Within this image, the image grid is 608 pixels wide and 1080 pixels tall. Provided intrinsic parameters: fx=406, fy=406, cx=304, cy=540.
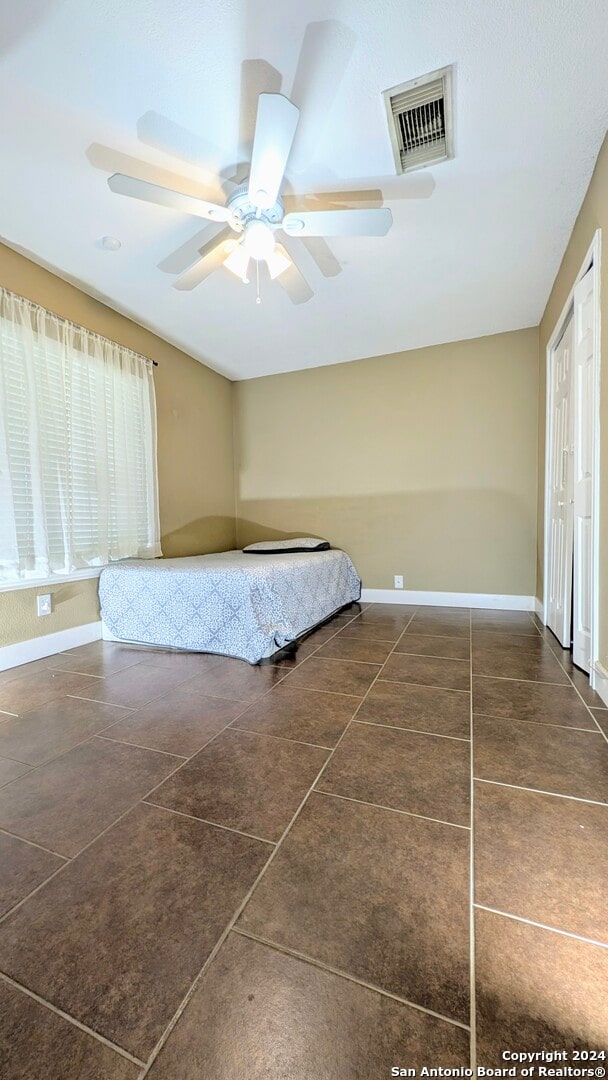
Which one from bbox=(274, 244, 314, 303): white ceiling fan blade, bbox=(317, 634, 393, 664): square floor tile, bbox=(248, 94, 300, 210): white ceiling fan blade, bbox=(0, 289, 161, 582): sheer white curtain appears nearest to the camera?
bbox=(248, 94, 300, 210): white ceiling fan blade

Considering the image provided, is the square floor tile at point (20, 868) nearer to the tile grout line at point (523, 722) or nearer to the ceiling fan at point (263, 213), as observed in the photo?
the tile grout line at point (523, 722)

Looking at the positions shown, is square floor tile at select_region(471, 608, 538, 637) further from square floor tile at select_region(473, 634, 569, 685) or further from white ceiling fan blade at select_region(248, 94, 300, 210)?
white ceiling fan blade at select_region(248, 94, 300, 210)

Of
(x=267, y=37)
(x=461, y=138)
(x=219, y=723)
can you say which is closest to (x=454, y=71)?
(x=461, y=138)

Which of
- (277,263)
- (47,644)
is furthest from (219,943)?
(277,263)

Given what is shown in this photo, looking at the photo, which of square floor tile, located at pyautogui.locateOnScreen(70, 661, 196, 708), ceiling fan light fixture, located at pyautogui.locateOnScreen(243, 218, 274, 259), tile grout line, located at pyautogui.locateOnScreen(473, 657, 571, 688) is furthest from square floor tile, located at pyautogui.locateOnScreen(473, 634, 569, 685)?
ceiling fan light fixture, located at pyautogui.locateOnScreen(243, 218, 274, 259)

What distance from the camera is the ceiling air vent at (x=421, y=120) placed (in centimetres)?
143

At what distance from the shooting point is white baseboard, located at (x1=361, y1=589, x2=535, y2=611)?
3.42 meters

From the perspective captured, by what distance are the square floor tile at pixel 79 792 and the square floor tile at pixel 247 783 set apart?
96 millimetres

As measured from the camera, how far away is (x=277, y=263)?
6.76ft

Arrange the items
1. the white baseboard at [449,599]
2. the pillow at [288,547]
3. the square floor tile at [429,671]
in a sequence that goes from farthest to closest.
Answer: the pillow at [288,547] < the white baseboard at [449,599] < the square floor tile at [429,671]

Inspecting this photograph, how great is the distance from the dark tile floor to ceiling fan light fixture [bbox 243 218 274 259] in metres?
2.04

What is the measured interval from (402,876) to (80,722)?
1.32m

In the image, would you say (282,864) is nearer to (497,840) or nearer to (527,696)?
(497,840)

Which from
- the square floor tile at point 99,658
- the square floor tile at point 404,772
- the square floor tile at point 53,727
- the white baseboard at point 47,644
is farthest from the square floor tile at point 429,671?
the white baseboard at point 47,644
